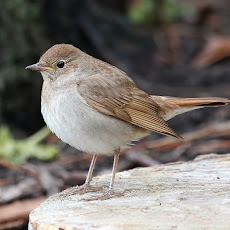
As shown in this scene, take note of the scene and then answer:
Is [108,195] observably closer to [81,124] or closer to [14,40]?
[81,124]

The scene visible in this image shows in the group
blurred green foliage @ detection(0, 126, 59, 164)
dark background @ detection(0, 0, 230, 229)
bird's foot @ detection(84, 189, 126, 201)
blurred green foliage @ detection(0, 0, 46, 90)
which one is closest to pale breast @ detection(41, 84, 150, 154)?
bird's foot @ detection(84, 189, 126, 201)

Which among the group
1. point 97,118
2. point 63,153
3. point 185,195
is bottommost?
point 63,153

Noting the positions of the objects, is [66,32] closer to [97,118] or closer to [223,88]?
[223,88]

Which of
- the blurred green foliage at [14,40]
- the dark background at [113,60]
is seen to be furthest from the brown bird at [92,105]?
the blurred green foliage at [14,40]

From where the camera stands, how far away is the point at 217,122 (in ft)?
25.3

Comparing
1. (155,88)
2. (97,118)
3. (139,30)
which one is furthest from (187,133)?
(139,30)

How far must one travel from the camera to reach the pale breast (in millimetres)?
4105

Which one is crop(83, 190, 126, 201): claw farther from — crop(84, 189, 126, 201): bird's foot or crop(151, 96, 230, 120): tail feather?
crop(151, 96, 230, 120): tail feather

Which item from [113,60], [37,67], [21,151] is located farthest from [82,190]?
[113,60]

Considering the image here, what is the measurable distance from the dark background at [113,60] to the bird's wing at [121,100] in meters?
1.59

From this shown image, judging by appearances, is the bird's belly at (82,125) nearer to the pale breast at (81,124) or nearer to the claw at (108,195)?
the pale breast at (81,124)

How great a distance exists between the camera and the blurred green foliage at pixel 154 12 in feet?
35.5

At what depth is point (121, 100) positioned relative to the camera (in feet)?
→ 14.6

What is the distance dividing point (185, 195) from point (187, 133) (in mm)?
3519
